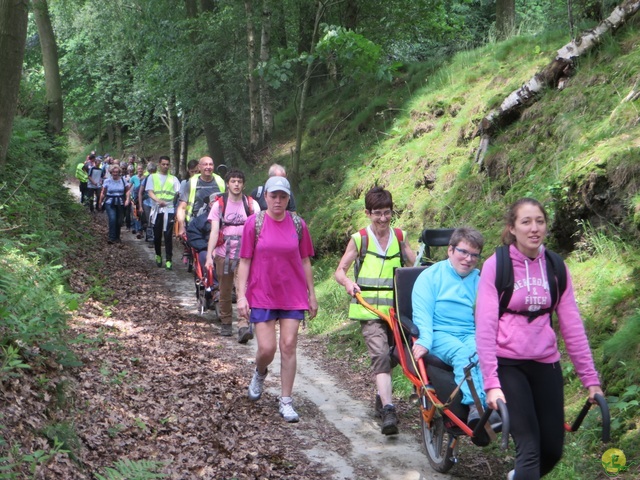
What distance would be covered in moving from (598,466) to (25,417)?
407cm

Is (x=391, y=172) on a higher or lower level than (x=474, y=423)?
higher

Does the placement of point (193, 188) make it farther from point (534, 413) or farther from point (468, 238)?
point (534, 413)

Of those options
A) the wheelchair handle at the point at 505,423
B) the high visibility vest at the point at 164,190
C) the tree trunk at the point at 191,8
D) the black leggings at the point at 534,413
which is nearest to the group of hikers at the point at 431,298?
the black leggings at the point at 534,413

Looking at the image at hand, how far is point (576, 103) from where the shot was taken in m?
10.3

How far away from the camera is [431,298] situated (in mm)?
6082

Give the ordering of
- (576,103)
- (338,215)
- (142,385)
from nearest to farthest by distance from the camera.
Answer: (142,385), (576,103), (338,215)

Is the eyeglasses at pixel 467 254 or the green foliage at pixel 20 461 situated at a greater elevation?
the eyeglasses at pixel 467 254

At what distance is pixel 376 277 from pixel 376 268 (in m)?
0.09

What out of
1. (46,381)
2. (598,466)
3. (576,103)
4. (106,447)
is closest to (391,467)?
(598,466)

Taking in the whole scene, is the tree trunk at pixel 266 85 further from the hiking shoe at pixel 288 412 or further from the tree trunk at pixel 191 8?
the hiking shoe at pixel 288 412

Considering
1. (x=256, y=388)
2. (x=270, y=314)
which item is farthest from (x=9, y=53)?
(x=256, y=388)

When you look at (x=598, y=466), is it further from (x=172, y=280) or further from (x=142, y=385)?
(x=172, y=280)

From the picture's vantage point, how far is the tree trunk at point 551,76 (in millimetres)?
10844

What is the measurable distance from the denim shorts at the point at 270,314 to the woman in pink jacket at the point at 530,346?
305cm
